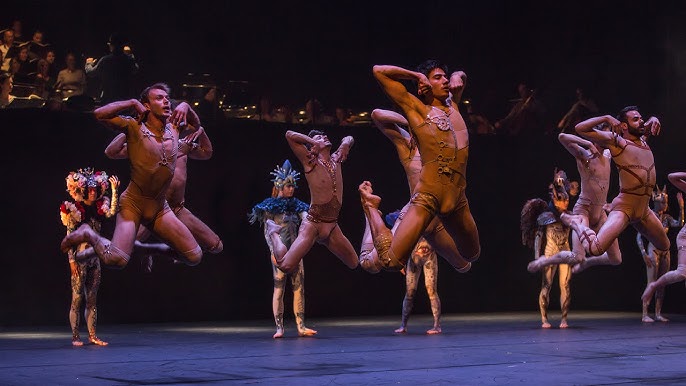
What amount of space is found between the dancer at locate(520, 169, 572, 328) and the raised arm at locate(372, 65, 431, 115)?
17.3 feet

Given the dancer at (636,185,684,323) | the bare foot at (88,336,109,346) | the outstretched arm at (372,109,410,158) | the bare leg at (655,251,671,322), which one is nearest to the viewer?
the outstretched arm at (372,109,410,158)

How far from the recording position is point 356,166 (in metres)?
14.5

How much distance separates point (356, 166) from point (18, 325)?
4690mm

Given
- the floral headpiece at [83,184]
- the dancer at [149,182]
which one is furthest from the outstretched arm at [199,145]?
the floral headpiece at [83,184]

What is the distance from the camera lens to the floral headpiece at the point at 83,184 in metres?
10.8

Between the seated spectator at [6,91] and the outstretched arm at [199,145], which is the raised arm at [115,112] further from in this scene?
the seated spectator at [6,91]

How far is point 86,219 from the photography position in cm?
1091

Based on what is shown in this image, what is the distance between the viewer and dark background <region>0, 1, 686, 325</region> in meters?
12.7

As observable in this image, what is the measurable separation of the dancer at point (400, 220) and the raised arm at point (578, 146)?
2.20m

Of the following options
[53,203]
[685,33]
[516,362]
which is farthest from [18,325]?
[685,33]

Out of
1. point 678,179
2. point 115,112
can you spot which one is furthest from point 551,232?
point 115,112

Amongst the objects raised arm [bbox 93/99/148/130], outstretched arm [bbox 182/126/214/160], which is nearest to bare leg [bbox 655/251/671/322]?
outstretched arm [bbox 182/126/214/160]

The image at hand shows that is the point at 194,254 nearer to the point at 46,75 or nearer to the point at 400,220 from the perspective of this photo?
the point at 400,220

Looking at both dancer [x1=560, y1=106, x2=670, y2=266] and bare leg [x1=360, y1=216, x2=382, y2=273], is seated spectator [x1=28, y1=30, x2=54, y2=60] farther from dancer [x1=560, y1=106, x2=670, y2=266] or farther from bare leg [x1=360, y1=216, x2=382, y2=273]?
dancer [x1=560, y1=106, x2=670, y2=266]
